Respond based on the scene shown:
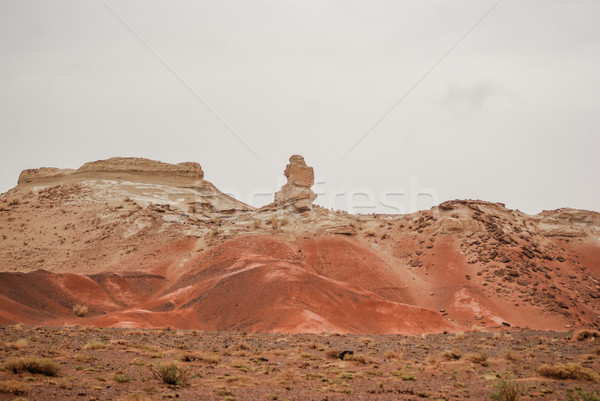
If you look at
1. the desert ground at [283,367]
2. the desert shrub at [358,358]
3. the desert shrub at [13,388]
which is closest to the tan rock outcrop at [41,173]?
the desert ground at [283,367]

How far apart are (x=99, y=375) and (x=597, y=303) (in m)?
41.7

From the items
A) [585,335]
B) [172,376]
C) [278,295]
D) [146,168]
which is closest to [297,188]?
[278,295]

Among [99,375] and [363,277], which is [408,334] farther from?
[99,375]

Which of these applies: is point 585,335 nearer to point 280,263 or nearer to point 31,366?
point 280,263

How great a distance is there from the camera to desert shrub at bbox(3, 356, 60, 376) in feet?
42.3

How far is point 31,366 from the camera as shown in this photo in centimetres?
1315

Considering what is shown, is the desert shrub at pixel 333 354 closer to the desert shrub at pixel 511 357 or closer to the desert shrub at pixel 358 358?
the desert shrub at pixel 358 358

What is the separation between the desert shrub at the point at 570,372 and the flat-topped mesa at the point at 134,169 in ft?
206

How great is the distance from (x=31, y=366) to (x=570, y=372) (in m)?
15.3

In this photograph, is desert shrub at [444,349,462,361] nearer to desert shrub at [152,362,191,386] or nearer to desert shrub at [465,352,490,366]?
desert shrub at [465,352,490,366]

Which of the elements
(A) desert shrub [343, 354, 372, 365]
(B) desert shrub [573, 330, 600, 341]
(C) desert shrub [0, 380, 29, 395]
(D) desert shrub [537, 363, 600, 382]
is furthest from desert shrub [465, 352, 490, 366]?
(C) desert shrub [0, 380, 29, 395]

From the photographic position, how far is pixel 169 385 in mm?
13281

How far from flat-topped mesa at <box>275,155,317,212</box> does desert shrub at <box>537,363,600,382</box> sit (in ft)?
134

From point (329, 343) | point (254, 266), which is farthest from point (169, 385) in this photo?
point (254, 266)
